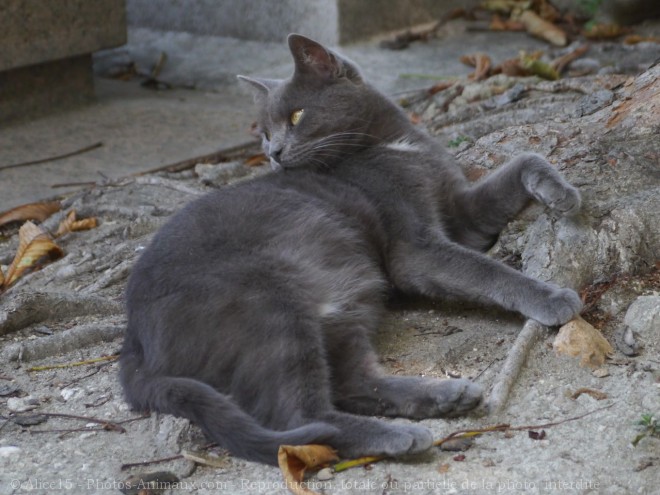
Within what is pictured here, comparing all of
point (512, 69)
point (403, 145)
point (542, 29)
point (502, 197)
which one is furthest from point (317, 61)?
point (542, 29)

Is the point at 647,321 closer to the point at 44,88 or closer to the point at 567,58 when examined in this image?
the point at 567,58

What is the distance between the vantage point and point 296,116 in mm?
3025

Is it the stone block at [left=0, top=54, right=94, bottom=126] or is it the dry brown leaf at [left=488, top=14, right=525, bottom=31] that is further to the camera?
the dry brown leaf at [left=488, top=14, right=525, bottom=31]

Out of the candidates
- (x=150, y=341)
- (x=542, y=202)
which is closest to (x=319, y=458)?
(x=150, y=341)

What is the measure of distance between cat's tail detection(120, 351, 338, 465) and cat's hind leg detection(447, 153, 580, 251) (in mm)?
1085

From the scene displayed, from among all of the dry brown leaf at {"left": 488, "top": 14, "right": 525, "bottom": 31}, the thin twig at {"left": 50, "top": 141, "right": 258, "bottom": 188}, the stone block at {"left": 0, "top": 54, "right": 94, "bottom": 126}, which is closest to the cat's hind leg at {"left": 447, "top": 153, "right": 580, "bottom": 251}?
the thin twig at {"left": 50, "top": 141, "right": 258, "bottom": 188}

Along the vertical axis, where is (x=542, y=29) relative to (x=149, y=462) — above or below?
above

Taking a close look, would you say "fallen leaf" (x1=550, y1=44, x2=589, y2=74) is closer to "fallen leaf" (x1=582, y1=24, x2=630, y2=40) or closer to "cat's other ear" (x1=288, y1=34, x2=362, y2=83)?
"fallen leaf" (x1=582, y1=24, x2=630, y2=40)

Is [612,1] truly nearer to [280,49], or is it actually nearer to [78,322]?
[280,49]

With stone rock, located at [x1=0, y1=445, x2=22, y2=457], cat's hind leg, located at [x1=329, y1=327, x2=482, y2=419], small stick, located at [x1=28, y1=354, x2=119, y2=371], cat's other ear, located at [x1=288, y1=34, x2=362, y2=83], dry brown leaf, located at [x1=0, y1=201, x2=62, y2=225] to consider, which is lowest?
dry brown leaf, located at [x1=0, y1=201, x2=62, y2=225]

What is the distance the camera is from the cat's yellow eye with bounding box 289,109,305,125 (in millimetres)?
3010

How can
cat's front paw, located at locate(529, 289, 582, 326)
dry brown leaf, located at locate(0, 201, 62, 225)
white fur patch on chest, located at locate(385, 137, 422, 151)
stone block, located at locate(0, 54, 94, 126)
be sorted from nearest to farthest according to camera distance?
1. cat's front paw, located at locate(529, 289, 582, 326)
2. white fur patch on chest, located at locate(385, 137, 422, 151)
3. dry brown leaf, located at locate(0, 201, 62, 225)
4. stone block, located at locate(0, 54, 94, 126)

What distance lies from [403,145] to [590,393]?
117 cm

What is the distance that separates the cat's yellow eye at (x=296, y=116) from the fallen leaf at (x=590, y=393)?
1.38m
